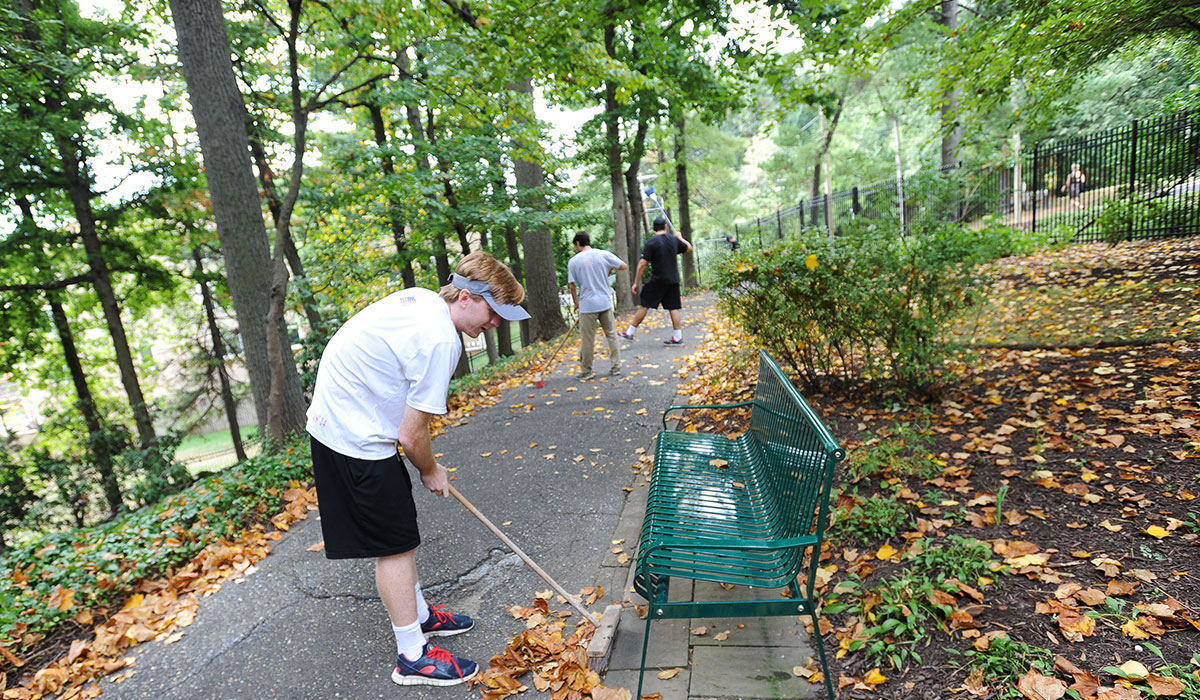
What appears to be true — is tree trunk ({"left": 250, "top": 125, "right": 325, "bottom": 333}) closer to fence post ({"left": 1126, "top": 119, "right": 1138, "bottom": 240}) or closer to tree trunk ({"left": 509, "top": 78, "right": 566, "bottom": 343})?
tree trunk ({"left": 509, "top": 78, "right": 566, "bottom": 343})

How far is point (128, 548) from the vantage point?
4.21m

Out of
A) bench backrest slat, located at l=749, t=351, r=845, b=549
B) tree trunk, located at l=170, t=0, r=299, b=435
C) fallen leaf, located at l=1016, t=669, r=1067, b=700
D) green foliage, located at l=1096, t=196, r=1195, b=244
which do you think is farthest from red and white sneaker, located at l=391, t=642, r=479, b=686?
green foliage, located at l=1096, t=196, r=1195, b=244

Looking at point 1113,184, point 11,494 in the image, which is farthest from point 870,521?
point 1113,184

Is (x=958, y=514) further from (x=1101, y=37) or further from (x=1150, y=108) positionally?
(x=1150, y=108)

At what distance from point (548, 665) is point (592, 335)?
17.6 feet

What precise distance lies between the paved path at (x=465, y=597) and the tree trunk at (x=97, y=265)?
8407 millimetres

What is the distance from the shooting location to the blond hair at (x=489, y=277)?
8.51 feet

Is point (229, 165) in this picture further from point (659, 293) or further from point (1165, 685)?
point (1165, 685)

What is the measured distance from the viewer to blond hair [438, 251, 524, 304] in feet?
8.51

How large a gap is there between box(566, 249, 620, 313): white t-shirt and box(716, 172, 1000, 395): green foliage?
7.70ft

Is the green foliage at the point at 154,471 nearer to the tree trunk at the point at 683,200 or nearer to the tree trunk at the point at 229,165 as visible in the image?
the tree trunk at the point at 229,165

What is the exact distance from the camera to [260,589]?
147 inches

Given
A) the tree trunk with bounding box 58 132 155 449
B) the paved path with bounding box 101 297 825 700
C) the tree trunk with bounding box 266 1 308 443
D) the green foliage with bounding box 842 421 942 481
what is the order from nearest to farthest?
the paved path with bounding box 101 297 825 700, the green foliage with bounding box 842 421 942 481, the tree trunk with bounding box 266 1 308 443, the tree trunk with bounding box 58 132 155 449

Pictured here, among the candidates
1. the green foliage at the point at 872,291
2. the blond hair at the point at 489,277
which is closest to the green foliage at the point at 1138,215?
the green foliage at the point at 872,291
